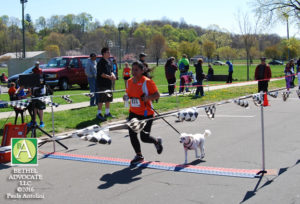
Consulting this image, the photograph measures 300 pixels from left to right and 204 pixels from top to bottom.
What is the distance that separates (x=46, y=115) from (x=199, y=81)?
8.28 meters

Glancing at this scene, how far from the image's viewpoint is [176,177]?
19.1 ft

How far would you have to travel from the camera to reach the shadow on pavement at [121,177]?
18.5 feet

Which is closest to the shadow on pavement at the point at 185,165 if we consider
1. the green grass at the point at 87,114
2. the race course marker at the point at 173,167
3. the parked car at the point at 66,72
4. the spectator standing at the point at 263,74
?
the race course marker at the point at 173,167

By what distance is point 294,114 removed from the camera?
12367 mm

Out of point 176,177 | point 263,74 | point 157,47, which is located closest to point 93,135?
point 176,177

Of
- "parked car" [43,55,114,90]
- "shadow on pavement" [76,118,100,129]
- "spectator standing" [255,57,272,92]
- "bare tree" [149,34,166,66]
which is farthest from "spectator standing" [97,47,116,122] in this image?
"bare tree" [149,34,166,66]

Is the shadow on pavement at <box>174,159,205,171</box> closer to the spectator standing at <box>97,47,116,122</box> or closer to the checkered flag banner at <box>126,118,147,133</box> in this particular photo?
the checkered flag banner at <box>126,118,147,133</box>

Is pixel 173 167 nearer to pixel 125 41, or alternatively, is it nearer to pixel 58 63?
pixel 58 63

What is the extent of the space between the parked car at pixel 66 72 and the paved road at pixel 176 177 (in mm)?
14109

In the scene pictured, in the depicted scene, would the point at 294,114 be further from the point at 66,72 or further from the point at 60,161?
the point at 66,72

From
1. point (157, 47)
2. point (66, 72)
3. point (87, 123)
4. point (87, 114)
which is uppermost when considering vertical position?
point (157, 47)

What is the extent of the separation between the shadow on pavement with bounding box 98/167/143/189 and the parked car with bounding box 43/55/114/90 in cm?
1731

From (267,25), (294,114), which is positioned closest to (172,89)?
(294,114)

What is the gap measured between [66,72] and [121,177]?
710 inches
